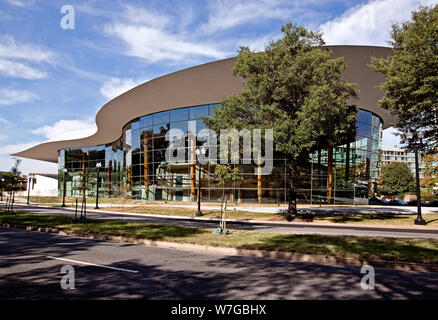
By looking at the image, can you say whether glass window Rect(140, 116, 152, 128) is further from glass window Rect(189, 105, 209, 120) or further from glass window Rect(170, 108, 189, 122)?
glass window Rect(189, 105, 209, 120)

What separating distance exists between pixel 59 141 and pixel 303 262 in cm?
6118

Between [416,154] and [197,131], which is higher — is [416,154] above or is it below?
below

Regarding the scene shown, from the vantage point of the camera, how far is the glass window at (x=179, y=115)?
3694 cm

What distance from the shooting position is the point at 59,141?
59.3 m

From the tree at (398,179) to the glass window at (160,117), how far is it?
6959 cm

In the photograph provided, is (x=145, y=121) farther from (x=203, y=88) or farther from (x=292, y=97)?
(x=292, y=97)

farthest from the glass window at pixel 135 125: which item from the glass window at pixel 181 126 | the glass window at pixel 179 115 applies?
the glass window at pixel 181 126

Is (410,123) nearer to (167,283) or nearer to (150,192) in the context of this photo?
(167,283)

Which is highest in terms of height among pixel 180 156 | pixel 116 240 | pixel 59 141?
pixel 59 141

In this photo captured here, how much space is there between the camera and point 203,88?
3362 cm

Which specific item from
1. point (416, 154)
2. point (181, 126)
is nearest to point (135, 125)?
point (181, 126)

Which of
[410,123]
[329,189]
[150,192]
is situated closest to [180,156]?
[150,192]

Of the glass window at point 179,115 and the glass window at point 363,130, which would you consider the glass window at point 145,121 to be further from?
the glass window at point 363,130

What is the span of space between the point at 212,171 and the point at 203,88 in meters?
9.27
